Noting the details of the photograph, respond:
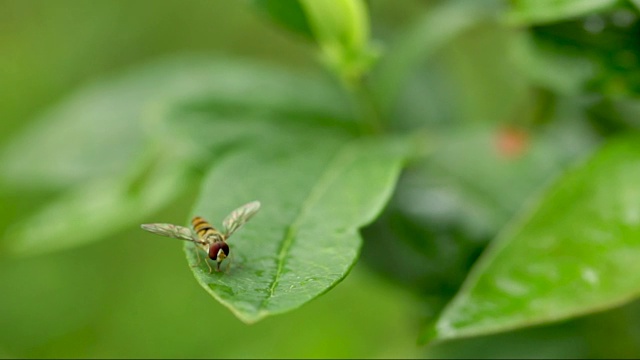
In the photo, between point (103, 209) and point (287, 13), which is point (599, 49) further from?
point (103, 209)

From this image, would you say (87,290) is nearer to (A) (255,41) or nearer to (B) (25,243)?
(B) (25,243)

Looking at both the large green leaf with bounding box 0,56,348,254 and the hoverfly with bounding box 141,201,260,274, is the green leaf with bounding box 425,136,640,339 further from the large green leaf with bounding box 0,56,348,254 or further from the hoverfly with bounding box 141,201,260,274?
the large green leaf with bounding box 0,56,348,254

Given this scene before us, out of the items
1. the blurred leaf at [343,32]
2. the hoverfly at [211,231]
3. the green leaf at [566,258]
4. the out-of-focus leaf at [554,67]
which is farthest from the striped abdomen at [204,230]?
the out-of-focus leaf at [554,67]

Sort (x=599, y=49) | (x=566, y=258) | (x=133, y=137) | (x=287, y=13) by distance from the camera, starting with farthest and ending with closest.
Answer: (x=133, y=137)
(x=287, y=13)
(x=599, y=49)
(x=566, y=258)

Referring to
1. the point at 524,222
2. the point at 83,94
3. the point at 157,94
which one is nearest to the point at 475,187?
the point at 524,222

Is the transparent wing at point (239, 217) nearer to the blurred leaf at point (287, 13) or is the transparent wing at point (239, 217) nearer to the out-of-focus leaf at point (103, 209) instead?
the out-of-focus leaf at point (103, 209)

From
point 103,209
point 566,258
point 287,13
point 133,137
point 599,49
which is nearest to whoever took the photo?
point 566,258

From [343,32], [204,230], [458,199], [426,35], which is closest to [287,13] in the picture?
[343,32]
